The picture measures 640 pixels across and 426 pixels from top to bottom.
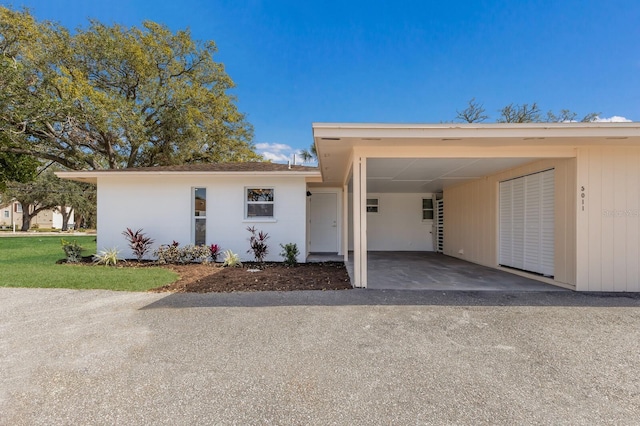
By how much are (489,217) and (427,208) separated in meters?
4.65

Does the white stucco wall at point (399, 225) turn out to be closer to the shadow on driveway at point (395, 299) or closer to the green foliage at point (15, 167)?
the shadow on driveway at point (395, 299)

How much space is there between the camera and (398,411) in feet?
7.27

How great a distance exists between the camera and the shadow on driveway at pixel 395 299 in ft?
15.7

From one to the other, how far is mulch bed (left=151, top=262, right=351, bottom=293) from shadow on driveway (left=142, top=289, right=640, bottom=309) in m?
0.39

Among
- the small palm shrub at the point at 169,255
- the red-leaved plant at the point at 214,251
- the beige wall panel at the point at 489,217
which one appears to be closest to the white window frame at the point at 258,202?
the red-leaved plant at the point at 214,251

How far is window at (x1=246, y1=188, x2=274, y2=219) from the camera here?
948 centimetres

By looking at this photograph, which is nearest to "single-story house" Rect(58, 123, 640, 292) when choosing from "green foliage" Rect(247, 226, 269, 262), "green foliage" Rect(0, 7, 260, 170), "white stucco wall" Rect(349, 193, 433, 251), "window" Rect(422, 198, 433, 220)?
"green foliage" Rect(247, 226, 269, 262)

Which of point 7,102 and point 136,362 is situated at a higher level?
point 7,102

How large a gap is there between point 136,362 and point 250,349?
106 cm

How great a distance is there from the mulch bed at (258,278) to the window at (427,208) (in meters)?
6.35

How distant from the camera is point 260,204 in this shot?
9.49m

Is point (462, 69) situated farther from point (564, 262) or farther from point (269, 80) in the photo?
point (564, 262)

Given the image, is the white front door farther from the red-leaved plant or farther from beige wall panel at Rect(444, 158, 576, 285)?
beige wall panel at Rect(444, 158, 576, 285)

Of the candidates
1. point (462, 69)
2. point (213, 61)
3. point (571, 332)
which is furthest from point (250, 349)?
point (213, 61)
